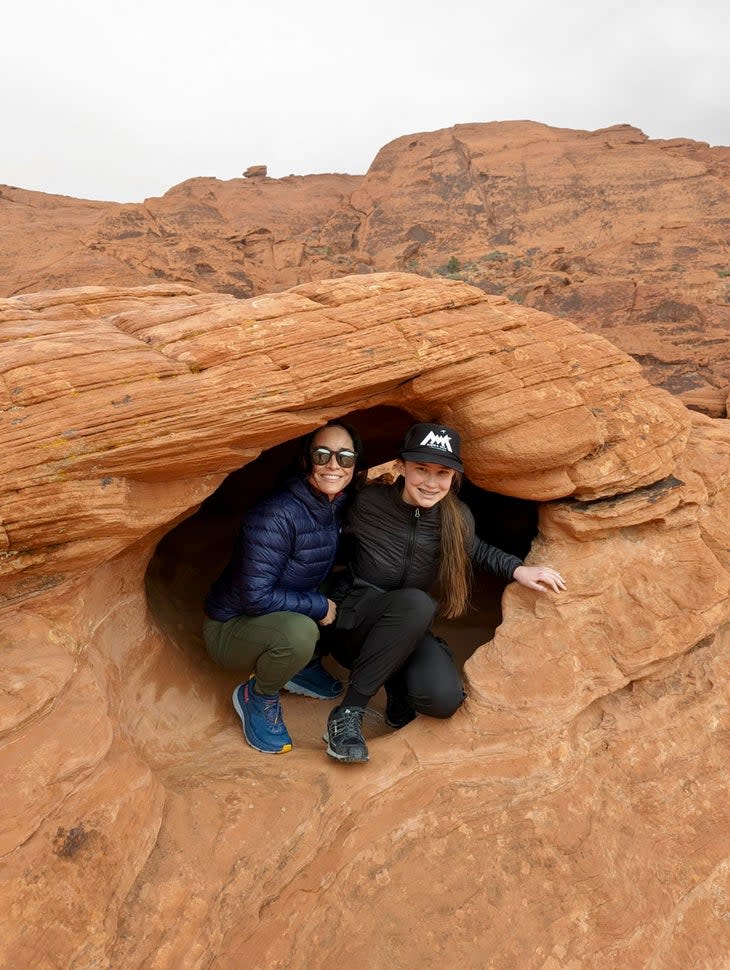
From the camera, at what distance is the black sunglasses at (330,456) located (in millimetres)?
3924

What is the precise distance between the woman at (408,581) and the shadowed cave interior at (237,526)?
1131mm

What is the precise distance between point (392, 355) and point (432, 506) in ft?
3.41

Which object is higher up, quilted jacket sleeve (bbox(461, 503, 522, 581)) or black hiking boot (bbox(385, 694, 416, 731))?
quilted jacket sleeve (bbox(461, 503, 522, 581))

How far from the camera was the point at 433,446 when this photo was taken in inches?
153

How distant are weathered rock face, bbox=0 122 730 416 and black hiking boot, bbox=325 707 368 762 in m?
10.4

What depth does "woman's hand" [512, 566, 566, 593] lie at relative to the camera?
423 cm

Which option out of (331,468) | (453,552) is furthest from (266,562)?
(453,552)

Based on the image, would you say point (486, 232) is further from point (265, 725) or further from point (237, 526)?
point (265, 725)

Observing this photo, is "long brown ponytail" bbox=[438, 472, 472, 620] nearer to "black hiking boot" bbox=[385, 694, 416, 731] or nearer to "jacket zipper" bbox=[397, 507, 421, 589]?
"jacket zipper" bbox=[397, 507, 421, 589]

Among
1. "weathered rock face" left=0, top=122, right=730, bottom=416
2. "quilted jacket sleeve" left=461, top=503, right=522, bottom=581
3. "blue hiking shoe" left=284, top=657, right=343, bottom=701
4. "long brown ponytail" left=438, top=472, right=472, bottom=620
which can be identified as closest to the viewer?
"long brown ponytail" left=438, top=472, right=472, bottom=620

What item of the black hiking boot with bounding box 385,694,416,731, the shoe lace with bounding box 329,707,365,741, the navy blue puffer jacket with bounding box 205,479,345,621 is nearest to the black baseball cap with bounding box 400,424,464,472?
the navy blue puffer jacket with bounding box 205,479,345,621

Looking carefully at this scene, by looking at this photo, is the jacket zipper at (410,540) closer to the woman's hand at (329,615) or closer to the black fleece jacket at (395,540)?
the black fleece jacket at (395,540)

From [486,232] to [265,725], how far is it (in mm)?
41114

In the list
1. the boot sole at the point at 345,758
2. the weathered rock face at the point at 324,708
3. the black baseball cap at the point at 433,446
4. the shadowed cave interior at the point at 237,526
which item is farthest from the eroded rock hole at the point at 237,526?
the boot sole at the point at 345,758
